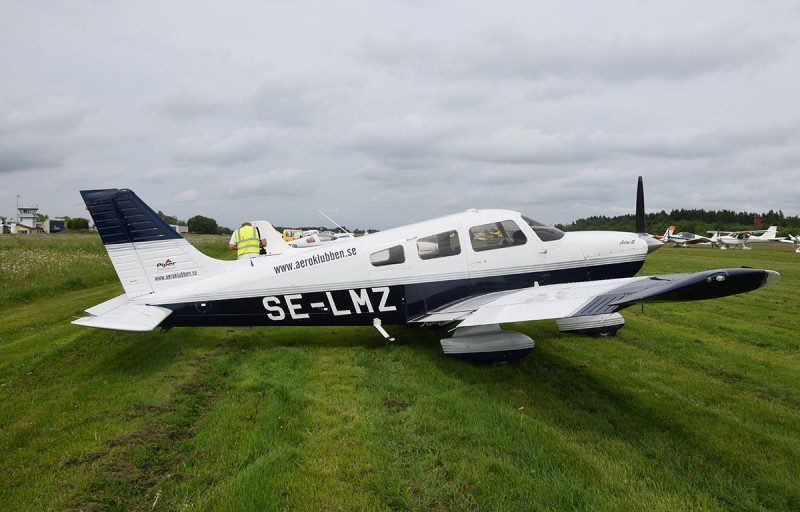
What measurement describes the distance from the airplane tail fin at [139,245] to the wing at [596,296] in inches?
149

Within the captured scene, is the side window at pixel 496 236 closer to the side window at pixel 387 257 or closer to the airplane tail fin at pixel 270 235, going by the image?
the side window at pixel 387 257

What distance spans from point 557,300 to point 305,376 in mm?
3373

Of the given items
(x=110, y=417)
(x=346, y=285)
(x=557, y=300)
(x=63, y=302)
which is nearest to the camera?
(x=110, y=417)

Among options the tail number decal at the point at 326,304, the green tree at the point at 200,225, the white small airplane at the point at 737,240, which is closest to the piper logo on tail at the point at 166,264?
the tail number decal at the point at 326,304

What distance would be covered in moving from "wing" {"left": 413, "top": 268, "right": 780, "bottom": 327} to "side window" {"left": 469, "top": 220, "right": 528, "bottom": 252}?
75 centimetres

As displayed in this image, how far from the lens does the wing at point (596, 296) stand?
3.59 metres

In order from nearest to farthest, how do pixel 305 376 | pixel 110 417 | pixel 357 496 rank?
1. pixel 357 496
2. pixel 110 417
3. pixel 305 376

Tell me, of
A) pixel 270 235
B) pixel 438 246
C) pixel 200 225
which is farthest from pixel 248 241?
Answer: pixel 200 225

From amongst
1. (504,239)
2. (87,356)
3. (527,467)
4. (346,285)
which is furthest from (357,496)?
(87,356)

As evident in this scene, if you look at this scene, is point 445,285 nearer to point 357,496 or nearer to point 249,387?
point 249,387

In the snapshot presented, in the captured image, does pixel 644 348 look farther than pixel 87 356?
Yes

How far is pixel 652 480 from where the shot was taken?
10.7ft

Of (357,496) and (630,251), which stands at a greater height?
(630,251)

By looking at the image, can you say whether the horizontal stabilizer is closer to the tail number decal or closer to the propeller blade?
the tail number decal
